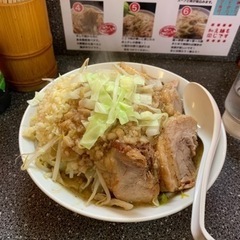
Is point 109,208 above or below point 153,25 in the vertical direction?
below

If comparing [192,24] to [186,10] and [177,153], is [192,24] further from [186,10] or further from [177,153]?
[177,153]

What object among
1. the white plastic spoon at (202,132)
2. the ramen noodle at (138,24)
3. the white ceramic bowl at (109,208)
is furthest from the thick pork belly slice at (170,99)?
the ramen noodle at (138,24)

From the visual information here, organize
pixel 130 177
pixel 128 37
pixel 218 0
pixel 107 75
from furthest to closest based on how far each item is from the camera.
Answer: pixel 128 37 < pixel 218 0 < pixel 107 75 < pixel 130 177

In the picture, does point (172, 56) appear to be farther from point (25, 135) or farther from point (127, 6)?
point (25, 135)

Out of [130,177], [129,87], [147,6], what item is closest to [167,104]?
[129,87]

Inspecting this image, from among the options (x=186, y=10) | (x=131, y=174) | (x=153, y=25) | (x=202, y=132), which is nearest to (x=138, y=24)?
(x=153, y=25)

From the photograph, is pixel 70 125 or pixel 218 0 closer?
pixel 70 125

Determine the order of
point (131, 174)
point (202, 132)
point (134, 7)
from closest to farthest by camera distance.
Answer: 1. point (131, 174)
2. point (202, 132)
3. point (134, 7)

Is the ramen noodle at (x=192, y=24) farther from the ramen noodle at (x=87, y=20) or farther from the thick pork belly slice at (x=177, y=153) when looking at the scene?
the thick pork belly slice at (x=177, y=153)
